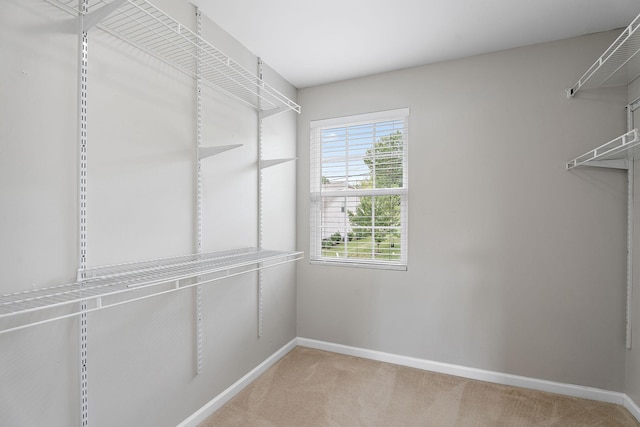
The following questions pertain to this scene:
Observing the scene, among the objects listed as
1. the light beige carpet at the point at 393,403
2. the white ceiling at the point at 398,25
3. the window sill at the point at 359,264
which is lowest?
the light beige carpet at the point at 393,403

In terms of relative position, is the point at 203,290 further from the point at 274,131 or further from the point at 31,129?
the point at 274,131

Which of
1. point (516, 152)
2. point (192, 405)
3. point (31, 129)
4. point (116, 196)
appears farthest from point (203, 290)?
point (516, 152)

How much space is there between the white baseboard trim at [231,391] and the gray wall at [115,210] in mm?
41

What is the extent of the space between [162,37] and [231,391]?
2.09m

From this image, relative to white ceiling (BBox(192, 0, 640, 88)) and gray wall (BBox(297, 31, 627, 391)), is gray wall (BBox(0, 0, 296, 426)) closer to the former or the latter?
white ceiling (BBox(192, 0, 640, 88))

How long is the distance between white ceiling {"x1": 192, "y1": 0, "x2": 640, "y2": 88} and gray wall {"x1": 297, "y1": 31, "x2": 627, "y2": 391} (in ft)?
0.59

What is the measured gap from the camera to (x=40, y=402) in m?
1.17

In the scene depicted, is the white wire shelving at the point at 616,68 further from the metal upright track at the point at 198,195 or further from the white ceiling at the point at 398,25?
the metal upright track at the point at 198,195

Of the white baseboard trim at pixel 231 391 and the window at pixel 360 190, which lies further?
the window at pixel 360 190

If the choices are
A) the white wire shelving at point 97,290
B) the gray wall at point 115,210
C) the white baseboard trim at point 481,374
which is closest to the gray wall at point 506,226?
the white baseboard trim at point 481,374

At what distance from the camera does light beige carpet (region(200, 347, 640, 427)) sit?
6.33 feet

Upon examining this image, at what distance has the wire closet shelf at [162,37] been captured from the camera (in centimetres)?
124

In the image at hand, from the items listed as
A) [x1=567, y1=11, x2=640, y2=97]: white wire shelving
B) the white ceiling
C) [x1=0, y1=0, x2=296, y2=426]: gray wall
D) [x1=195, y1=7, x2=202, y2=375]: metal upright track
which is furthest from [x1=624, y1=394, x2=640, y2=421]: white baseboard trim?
[x1=195, y1=7, x2=202, y2=375]: metal upright track

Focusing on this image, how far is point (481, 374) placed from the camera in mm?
2391
